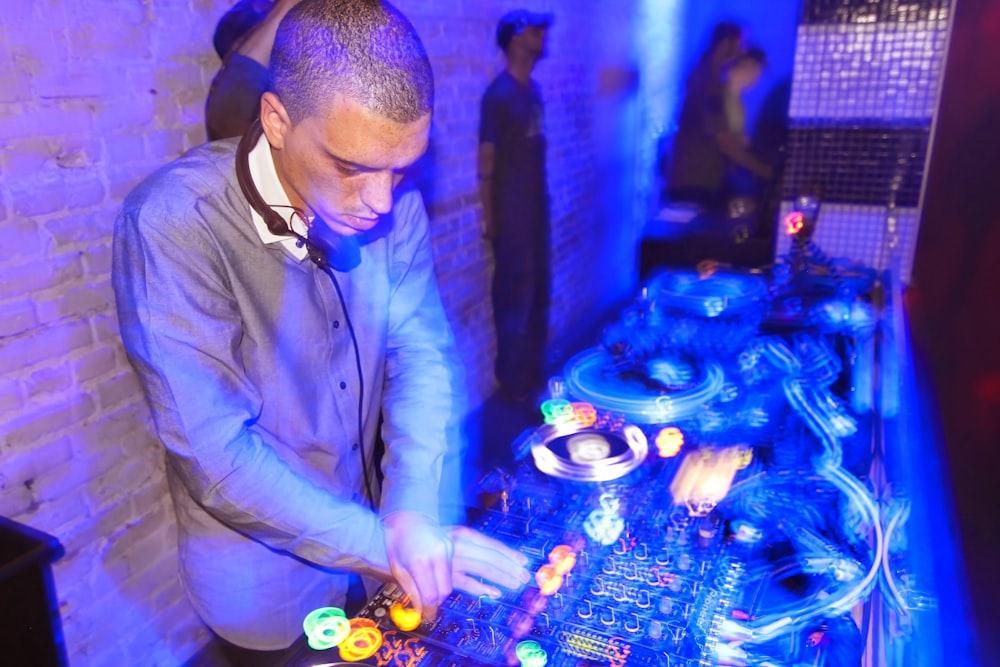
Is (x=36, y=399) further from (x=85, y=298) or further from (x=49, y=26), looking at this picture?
(x=49, y=26)

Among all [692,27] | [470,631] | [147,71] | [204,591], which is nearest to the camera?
[470,631]

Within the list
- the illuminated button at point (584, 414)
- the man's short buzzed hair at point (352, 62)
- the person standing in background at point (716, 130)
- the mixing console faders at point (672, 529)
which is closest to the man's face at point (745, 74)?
the person standing in background at point (716, 130)

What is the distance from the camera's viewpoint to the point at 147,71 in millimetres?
1756

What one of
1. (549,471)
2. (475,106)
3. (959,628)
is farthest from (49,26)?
(959,628)

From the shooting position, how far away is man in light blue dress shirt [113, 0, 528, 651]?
104 cm

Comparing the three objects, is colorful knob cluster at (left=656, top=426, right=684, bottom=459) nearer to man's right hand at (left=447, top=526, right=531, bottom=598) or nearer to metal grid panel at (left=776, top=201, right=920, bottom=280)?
man's right hand at (left=447, top=526, right=531, bottom=598)

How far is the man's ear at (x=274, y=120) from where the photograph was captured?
1.11 meters

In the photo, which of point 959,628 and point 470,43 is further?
point 470,43

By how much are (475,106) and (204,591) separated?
2.74 meters

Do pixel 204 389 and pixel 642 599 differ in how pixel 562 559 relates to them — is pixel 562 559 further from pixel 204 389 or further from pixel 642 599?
pixel 204 389

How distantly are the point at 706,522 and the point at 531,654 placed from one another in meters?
0.39

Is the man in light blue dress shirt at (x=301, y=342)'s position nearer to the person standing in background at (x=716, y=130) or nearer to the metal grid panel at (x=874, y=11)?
the metal grid panel at (x=874, y=11)

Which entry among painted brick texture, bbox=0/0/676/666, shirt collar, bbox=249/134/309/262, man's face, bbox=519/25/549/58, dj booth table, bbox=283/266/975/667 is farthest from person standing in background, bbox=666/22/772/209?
shirt collar, bbox=249/134/309/262

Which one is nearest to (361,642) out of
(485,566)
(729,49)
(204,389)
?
(485,566)
